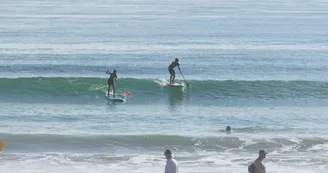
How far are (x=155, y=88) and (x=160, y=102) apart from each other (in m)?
3.18

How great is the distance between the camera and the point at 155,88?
38688 millimetres

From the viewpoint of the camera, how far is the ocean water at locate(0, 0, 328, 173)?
2331cm

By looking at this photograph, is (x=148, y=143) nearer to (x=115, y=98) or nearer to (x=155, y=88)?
(x=115, y=98)

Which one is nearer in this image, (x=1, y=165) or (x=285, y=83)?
(x=1, y=165)

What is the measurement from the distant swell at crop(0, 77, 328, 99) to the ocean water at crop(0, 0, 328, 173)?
0.18ft

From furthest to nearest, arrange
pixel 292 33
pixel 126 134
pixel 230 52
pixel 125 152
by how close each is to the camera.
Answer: pixel 292 33 → pixel 230 52 → pixel 126 134 → pixel 125 152

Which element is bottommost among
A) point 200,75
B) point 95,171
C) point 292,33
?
point 95,171

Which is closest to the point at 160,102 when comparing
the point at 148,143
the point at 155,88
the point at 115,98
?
the point at 115,98

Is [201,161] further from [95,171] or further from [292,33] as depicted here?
[292,33]

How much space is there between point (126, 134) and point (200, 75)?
17727mm

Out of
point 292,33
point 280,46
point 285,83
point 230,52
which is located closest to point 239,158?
point 285,83

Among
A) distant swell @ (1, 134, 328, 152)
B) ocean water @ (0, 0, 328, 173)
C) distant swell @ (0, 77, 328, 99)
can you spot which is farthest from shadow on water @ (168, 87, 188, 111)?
distant swell @ (1, 134, 328, 152)

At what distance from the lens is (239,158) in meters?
23.1

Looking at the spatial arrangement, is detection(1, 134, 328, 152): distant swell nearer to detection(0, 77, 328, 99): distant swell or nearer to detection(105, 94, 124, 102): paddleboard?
detection(105, 94, 124, 102): paddleboard
